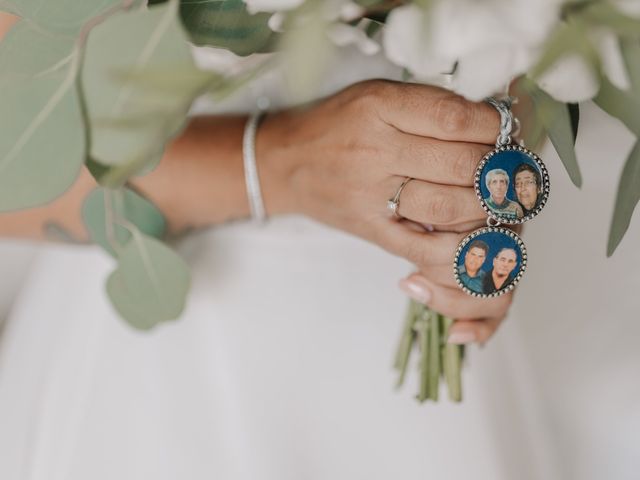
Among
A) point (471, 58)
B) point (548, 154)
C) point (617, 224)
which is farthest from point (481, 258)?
point (548, 154)

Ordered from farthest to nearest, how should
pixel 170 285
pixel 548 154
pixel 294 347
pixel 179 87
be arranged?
pixel 548 154 → pixel 294 347 → pixel 170 285 → pixel 179 87

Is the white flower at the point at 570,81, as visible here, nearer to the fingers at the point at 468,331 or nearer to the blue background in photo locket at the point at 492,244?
the blue background in photo locket at the point at 492,244

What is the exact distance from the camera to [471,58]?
1.28 feet

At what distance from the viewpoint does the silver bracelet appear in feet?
2.64

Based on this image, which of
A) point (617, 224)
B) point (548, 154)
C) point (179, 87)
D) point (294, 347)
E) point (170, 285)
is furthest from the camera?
point (548, 154)

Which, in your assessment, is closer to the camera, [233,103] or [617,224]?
[617,224]

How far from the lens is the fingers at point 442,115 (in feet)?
1.85

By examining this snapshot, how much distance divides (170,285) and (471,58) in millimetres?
386

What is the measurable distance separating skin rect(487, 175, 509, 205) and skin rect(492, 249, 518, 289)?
0.05 meters

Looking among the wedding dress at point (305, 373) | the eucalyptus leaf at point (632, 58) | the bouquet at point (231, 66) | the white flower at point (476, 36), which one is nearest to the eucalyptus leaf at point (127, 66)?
the bouquet at point (231, 66)

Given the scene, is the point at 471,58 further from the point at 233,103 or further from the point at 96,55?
the point at 233,103

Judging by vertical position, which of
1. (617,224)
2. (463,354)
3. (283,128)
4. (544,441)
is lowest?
(544,441)

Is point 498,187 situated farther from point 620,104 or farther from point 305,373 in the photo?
point 305,373

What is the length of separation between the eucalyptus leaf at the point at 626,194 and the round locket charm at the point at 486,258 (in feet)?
0.31
